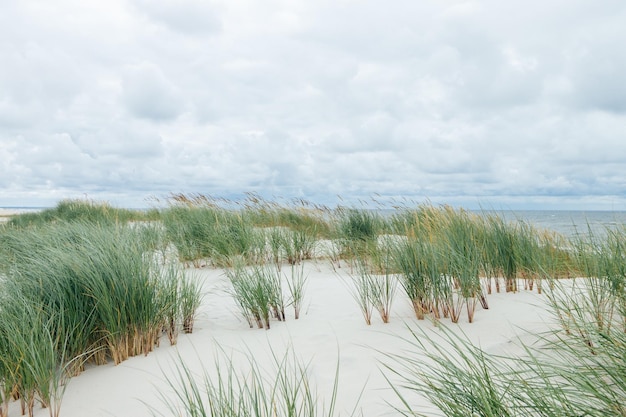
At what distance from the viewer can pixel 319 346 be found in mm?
3008

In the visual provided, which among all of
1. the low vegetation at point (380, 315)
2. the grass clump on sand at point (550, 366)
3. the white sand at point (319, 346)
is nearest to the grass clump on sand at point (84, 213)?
the low vegetation at point (380, 315)

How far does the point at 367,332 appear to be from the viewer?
3.19 m

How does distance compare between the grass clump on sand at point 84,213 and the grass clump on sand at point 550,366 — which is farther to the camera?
the grass clump on sand at point 84,213

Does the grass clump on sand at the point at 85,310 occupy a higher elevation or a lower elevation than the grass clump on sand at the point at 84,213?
lower

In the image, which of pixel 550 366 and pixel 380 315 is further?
pixel 380 315

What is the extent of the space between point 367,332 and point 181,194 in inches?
339

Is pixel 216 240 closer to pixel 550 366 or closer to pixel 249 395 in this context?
pixel 249 395

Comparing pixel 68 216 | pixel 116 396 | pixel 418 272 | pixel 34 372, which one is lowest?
pixel 116 396

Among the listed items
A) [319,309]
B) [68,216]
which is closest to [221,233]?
[319,309]

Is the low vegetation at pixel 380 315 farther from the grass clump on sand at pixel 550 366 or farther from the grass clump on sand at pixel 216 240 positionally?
the grass clump on sand at pixel 216 240

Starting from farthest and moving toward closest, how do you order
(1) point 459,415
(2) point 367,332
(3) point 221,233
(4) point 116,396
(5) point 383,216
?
(5) point 383,216, (3) point 221,233, (2) point 367,332, (4) point 116,396, (1) point 459,415

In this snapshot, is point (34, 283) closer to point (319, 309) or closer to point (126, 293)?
point (126, 293)

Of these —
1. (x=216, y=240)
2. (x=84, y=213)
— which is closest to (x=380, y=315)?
(x=216, y=240)

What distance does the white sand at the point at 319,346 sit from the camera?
2.44 metres
